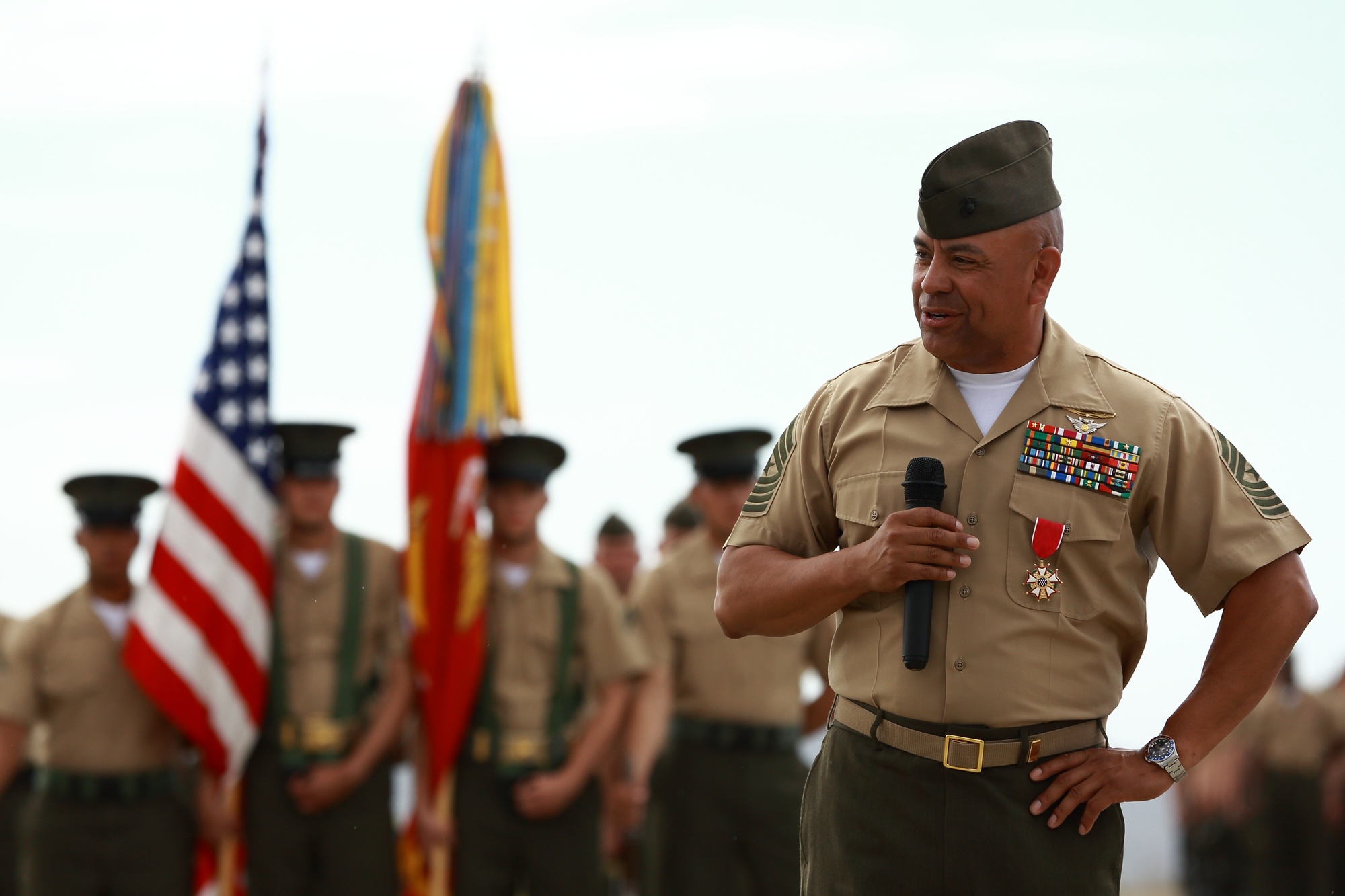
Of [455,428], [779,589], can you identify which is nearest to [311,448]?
[455,428]

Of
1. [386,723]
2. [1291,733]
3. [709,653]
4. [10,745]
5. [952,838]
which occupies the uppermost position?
[952,838]

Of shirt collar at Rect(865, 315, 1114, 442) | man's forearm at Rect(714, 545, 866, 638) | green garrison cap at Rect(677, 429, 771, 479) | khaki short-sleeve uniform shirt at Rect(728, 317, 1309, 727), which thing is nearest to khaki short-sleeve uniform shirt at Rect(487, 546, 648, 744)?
green garrison cap at Rect(677, 429, 771, 479)

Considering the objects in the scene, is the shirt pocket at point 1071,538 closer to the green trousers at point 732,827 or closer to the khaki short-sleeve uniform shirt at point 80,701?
the green trousers at point 732,827

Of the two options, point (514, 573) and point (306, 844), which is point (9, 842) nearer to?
point (306, 844)

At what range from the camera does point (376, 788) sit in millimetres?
5926

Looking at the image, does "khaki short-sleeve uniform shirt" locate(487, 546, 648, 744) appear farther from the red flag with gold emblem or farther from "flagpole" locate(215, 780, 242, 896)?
"flagpole" locate(215, 780, 242, 896)

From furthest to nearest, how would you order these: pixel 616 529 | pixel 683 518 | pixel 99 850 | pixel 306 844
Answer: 1. pixel 616 529
2. pixel 683 518
3. pixel 306 844
4. pixel 99 850

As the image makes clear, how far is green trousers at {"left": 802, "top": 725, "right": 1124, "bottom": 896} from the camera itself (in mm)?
2453

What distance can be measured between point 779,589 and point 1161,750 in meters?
0.69

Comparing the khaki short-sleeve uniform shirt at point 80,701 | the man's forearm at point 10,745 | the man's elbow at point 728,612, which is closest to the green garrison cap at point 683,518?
the khaki short-sleeve uniform shirt at point 80,701

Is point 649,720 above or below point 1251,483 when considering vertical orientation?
below

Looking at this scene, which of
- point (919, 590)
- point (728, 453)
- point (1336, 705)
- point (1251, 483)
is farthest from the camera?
point (1336, 705)

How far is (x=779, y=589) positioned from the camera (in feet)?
8.59

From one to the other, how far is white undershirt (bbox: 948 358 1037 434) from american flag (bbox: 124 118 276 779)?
3.87 m
